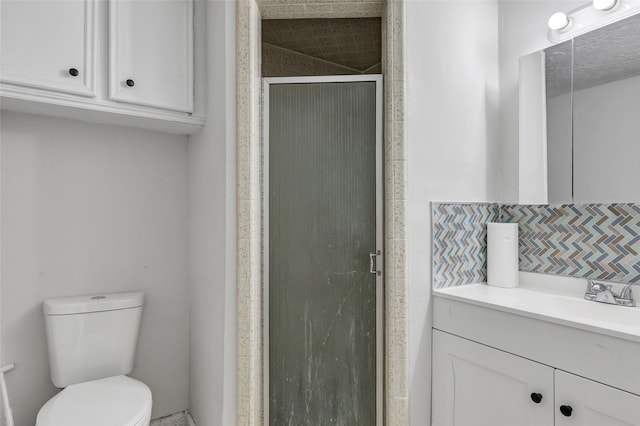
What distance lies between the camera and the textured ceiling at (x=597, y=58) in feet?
4.29

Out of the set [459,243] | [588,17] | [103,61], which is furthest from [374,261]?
[103,61]

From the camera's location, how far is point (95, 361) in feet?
5.24

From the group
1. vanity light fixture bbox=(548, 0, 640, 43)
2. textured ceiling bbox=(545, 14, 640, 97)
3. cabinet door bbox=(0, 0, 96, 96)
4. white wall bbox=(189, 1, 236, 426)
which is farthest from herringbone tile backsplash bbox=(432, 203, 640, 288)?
cabinet door bbox=(0, 0, 96, 96)

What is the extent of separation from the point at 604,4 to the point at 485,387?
1.50 m

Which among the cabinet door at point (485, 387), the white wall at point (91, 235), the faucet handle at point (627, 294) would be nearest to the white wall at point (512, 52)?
the faucet handle at point (627, 294)

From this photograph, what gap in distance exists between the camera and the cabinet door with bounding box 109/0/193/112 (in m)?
1.48

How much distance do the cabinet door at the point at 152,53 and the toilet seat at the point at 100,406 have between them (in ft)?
3.95

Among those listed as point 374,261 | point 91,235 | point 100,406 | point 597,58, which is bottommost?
point 100,406

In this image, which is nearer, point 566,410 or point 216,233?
point 566,410

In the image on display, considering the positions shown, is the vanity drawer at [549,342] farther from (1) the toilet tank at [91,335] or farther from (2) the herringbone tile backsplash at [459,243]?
(1) the toilet tank at [91,335]

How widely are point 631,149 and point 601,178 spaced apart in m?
0.13

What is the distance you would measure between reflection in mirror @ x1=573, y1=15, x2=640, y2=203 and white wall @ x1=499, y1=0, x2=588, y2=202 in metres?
0.20

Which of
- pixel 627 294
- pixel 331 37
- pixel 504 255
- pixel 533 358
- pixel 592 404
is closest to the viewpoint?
pixel 592 404

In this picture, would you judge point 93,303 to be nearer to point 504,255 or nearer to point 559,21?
point 504,255
